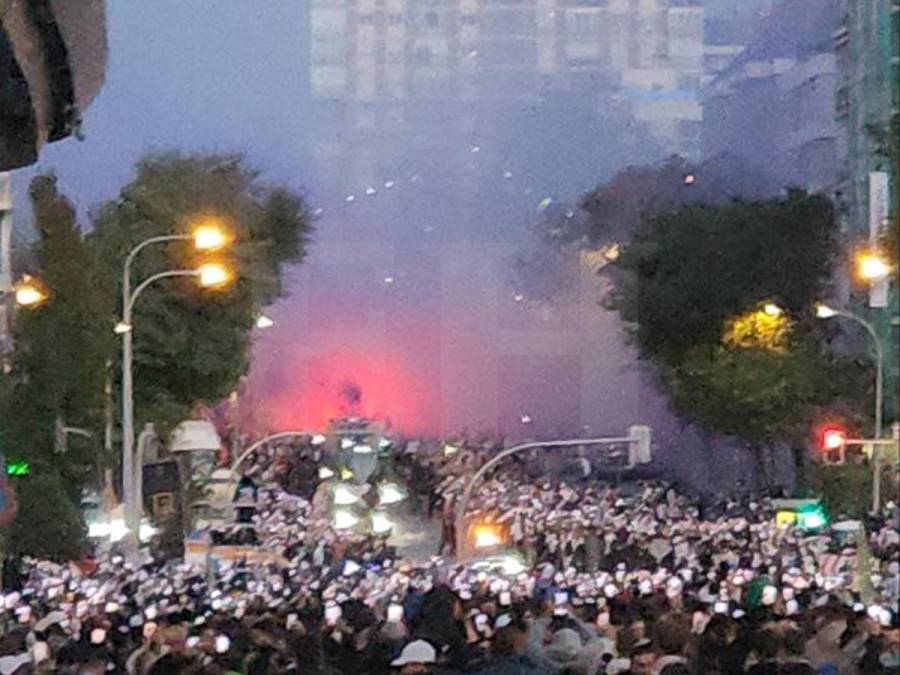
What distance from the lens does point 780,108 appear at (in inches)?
1737

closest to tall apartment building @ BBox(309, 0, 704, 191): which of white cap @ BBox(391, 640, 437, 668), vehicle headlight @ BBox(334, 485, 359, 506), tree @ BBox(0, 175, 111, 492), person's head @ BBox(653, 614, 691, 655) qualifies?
vehicle headlight @ BBox(334, 485, 359, 506)

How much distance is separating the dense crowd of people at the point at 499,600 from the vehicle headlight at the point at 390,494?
28 centimetres

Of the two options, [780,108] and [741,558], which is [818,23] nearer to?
[780,108]

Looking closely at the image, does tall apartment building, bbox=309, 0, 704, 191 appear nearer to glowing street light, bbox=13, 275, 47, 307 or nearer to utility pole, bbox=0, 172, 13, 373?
utility pole, bbox=0, 172, 13, 373

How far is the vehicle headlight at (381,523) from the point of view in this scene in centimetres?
2253

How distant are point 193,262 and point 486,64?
11.9 m

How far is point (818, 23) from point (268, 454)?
59.8ft

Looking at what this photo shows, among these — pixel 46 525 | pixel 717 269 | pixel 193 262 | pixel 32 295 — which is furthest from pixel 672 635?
pixel 717 269

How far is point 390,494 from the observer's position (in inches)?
930

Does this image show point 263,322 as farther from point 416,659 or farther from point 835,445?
point 416,659

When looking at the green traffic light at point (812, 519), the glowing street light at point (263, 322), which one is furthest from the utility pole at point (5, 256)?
the green traffic light at point (812, 519)

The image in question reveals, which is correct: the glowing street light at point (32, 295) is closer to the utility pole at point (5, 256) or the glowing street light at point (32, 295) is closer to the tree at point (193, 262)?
the utility pole at point (5, 256)

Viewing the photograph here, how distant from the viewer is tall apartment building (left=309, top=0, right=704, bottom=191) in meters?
36.7

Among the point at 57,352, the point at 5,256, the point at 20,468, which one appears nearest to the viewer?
the point at 20,468
